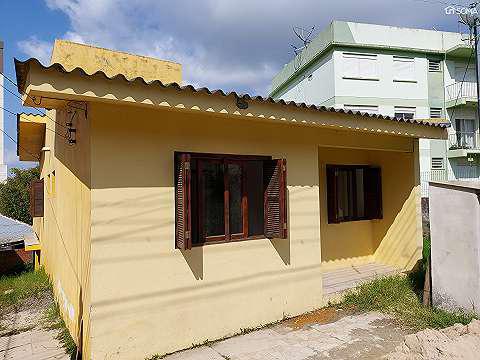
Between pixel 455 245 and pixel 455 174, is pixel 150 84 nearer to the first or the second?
pixel 455 245

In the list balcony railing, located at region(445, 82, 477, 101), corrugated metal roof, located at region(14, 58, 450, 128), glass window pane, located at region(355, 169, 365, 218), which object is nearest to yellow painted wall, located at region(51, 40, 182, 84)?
corrugated metal roof, located at region(14, 58, 450, 128)

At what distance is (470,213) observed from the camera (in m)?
5.25

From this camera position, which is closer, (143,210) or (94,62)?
(143,210)

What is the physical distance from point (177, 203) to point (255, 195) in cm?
140

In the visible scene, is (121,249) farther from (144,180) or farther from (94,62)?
(94,62)

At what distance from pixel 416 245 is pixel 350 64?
15521 mm

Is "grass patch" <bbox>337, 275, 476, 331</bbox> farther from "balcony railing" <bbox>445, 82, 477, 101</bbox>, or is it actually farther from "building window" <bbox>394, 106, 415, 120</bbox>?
"balcony railing" <bbox>445, 82, 477, 101</bbox>

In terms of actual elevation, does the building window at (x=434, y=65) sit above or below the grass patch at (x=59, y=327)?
above

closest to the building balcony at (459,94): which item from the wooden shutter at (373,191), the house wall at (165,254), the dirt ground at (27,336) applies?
the wooden shutter at (373,191)

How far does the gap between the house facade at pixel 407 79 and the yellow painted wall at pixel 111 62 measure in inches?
575

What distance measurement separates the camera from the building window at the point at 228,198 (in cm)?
462

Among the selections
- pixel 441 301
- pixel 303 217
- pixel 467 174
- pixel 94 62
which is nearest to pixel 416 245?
pixel 441 301

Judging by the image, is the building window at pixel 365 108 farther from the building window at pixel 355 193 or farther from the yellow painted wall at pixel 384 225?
the building window at pixel 355 193

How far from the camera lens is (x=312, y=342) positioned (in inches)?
191
